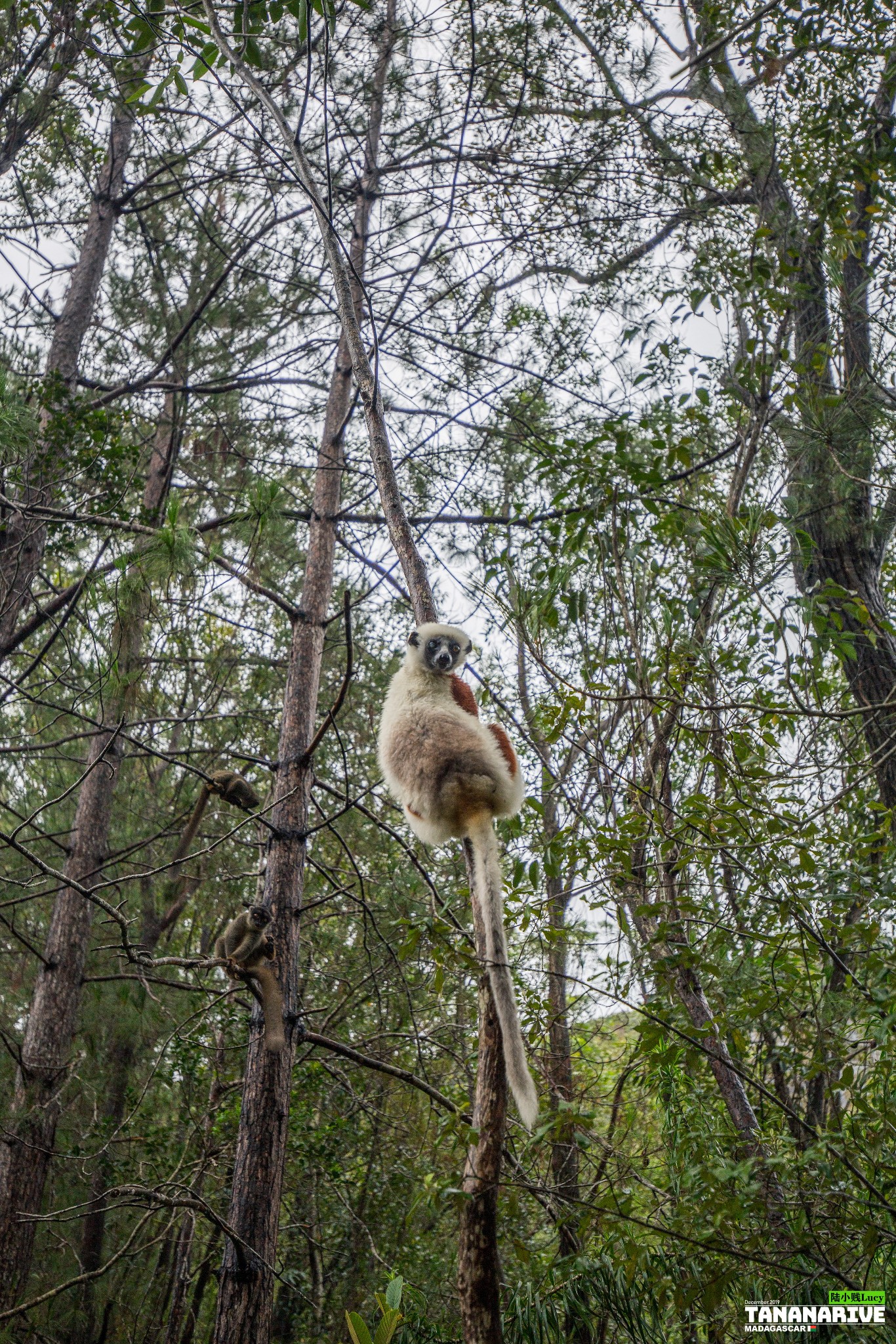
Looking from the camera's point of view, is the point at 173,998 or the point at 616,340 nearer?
the point at 616,340

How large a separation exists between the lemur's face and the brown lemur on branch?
1.78m

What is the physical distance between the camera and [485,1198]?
2.95m

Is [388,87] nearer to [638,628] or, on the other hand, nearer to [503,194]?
[503,194]

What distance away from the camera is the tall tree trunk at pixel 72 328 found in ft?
19.6

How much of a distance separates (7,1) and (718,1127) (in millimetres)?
7119

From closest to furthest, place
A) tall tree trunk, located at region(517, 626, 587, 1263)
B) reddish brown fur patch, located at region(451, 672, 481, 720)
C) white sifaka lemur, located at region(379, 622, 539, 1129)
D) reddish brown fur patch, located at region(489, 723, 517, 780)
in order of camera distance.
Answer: white sifaka lemur, located at region(379, 622, 539, 1129) → reddish brown fur patch, located at region(489, 723, 517, 780) → reddish brown fur patch, located at region(451, 672, 481, 720) → tall tree trunk, located at region(517, 626, 587, 1263)

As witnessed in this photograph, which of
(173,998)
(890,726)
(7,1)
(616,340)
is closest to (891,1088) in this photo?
(890,726)

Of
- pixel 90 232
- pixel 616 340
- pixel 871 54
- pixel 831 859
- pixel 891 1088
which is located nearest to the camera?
pixel 891 1088

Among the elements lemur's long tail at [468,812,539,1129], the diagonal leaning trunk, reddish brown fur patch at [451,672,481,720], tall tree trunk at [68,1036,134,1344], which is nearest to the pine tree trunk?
lemur's long tail at [468,812,539,1129]

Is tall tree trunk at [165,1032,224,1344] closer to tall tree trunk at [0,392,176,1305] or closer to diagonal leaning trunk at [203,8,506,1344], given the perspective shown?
tall tree trunk at [0,392,176,1305]

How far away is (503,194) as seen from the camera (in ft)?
22.2

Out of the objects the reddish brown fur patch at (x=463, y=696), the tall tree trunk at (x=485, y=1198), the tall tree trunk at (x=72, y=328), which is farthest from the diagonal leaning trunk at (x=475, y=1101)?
the tall tree trunk at (x=72, y=328)

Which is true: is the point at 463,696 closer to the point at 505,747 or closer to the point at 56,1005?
the point at 505,747

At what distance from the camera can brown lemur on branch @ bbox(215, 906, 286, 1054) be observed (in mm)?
4684
